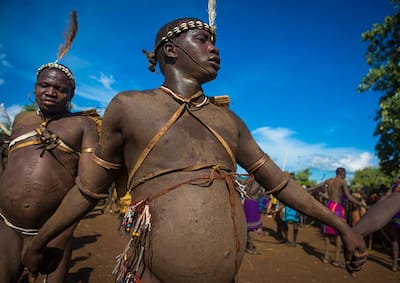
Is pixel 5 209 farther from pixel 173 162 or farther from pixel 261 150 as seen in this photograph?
pixel 261 150

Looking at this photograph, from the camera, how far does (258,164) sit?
212 centimetres

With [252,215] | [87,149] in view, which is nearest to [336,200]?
[252,215]

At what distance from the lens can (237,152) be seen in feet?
6.83

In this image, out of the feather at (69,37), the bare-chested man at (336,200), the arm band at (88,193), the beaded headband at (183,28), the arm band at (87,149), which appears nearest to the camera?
the arm band at (88,193)

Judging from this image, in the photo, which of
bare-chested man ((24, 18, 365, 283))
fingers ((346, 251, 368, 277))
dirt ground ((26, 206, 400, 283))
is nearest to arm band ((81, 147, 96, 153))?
bare-chested man ((24, 18, 365, 283))

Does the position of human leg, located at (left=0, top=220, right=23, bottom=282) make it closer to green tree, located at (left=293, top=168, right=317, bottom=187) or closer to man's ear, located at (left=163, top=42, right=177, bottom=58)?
man's ear, located at (left=163, top=42, right=177, bottom=58)

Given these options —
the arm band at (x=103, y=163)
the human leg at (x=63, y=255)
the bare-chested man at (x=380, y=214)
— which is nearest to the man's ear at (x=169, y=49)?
the arm band at (x=103, y=163)

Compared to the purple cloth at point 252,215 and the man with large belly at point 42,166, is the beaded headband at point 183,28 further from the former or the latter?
the purple cloth at point 252,215

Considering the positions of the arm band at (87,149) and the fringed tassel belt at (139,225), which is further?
the arm band at (87,149)

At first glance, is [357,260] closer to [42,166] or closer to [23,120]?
[42,166]

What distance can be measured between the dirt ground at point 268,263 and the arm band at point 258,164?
384 centimetres

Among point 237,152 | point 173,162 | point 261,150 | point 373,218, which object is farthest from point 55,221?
point 373,218

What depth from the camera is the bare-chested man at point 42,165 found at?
266 cm

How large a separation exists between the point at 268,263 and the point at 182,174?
712 cm
